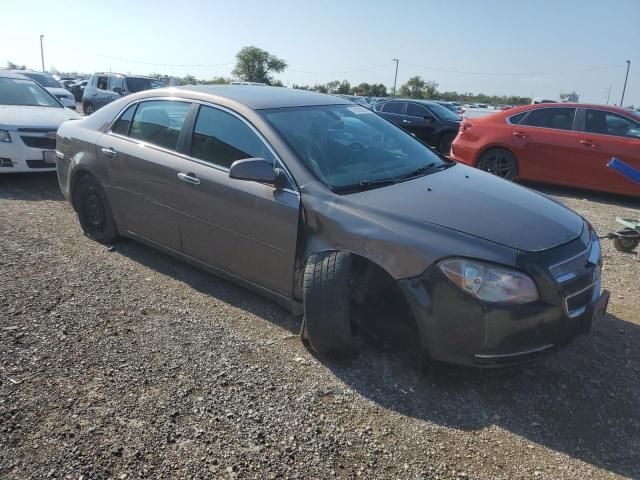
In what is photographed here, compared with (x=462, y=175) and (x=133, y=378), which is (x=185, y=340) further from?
(x=462, y=175)

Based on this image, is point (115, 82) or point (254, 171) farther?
point (115, 82)

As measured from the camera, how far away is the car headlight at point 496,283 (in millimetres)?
2639

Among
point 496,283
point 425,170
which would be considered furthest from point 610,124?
point 496,283

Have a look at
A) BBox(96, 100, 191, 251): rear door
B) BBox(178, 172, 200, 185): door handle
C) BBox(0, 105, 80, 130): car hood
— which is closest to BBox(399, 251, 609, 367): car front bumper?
BBox(178, 172, 200, 185): door handle

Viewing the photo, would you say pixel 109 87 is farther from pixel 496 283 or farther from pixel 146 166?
pixel 496 283

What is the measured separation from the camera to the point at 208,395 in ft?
9.29

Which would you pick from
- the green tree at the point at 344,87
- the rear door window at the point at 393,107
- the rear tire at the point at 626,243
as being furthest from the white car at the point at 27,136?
the green tree at the point at 344,87

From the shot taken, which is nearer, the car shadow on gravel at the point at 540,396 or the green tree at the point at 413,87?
the car shadow on gravel at the point at 540,396

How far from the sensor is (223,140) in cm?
376

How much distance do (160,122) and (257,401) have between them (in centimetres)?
259

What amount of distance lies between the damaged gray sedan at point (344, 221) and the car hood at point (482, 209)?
0.01 meters

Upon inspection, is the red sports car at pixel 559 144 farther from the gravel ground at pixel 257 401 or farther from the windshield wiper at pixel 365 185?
the windshield wiper at pixel 365 185

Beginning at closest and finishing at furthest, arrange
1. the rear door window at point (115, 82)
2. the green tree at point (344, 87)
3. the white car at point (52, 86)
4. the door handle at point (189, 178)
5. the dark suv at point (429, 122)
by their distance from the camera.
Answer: the door handle at point (189, 178), the dark suv at point (429, 122), the white car at point (52, 86), the rear door window at point (115, 82), the green tree at point (344, 87)

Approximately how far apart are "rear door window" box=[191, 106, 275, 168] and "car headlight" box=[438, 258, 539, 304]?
1.51m
